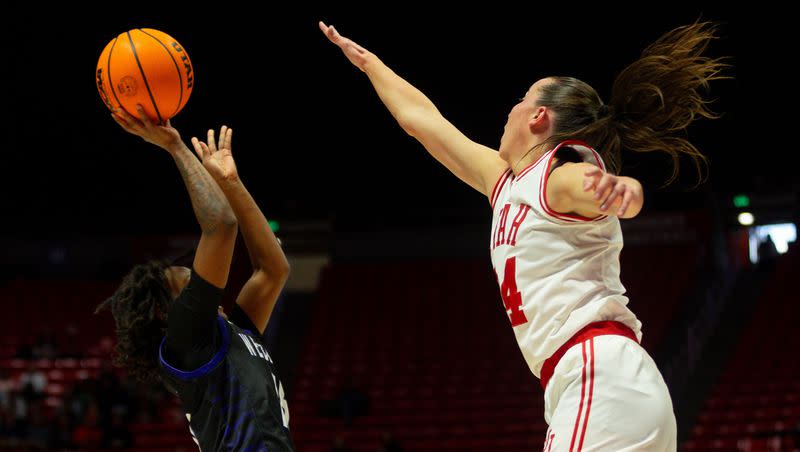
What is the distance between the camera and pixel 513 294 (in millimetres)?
2375

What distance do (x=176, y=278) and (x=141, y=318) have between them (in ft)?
0.60

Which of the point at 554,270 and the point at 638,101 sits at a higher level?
the point at 638,101

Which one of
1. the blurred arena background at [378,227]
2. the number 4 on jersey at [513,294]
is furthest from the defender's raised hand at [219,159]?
the blurred arena background at [378,227]

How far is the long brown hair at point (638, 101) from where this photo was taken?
2.52 metres

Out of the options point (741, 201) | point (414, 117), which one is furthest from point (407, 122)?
point (741, 201)

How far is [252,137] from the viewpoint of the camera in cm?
1528

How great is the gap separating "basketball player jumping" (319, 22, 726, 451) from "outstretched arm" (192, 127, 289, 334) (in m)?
0.78

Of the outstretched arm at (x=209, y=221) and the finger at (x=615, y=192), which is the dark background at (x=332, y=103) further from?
the finger at (x=615, y=192)

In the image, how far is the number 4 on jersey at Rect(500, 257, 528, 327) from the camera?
7.73 ft

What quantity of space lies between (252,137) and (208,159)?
12520 mm

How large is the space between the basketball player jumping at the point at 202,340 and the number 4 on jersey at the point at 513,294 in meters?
0.77

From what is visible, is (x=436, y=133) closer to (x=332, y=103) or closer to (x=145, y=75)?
(x=145, y=75)

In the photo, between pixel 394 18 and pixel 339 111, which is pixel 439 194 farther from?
pixel 394 18

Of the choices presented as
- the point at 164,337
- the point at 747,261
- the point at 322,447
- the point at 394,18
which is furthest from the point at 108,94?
the point at 747,261
